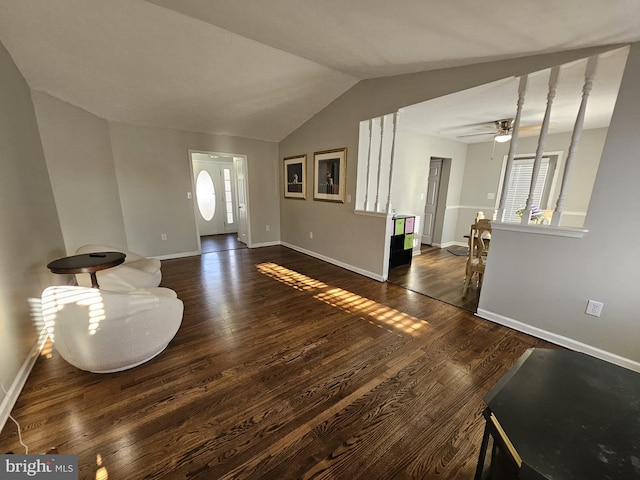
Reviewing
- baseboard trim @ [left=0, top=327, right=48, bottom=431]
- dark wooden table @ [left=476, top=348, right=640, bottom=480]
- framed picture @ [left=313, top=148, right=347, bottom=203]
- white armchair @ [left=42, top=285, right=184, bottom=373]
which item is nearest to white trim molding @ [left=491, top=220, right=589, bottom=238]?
dark wooden table @ [left=476, top=348, right=640, bottom=480]

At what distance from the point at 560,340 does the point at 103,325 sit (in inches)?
143

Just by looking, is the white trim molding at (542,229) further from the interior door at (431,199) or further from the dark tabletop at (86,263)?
the dark tabletop at (86,263)

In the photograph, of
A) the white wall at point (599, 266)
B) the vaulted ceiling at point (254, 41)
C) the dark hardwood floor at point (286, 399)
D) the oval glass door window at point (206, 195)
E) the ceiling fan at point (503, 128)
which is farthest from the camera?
the oval glass door window at point (206, 195)

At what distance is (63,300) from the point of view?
1.58m

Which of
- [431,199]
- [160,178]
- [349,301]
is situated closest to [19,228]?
[160,178]

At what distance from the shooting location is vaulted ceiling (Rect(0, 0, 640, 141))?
1.71 metres

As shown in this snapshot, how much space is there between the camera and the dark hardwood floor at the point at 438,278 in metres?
3.15

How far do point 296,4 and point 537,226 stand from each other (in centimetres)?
276

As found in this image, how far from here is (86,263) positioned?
2.14m

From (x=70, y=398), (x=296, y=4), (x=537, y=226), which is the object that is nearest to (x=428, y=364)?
A: (x=537, y=226)

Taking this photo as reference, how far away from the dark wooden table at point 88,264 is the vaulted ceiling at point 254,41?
6.63 ft

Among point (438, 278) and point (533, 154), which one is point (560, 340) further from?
point (533, 154)

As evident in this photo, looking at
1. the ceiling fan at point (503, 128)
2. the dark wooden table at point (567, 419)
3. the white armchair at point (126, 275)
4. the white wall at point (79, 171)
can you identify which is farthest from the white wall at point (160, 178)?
the dark wooden table at point (567, 419)

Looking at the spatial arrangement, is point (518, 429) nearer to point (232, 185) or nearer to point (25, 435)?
point (25, 435)
